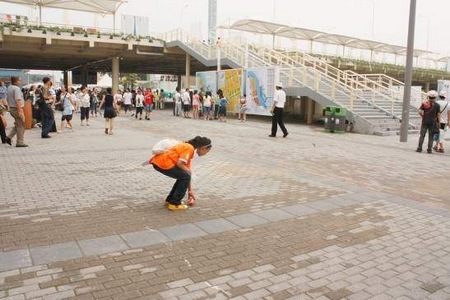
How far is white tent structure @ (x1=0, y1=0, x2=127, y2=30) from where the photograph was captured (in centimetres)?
3450

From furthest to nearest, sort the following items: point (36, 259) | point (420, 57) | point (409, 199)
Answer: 1. point (420, 57)
2. point (409, 199)
3. point (36, 259)

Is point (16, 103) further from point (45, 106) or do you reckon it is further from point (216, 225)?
point (216, 225)

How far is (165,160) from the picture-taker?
5352 mm

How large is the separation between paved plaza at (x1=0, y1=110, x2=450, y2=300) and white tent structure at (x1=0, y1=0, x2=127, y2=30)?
97.3 ft

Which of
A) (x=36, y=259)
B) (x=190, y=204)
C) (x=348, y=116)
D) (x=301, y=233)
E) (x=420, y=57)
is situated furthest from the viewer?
(x=420, y=57)

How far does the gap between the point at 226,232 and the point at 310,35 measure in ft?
152

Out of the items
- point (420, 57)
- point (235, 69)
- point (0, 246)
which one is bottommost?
point (0, 246)

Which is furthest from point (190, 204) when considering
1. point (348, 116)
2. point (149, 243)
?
point (348, 116)

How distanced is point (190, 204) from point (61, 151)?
19.1ft

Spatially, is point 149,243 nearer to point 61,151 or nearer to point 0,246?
point 0,246

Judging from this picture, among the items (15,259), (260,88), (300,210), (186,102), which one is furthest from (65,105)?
(15,259)

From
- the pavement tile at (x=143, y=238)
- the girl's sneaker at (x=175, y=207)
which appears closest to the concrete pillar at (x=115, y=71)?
the girl's sneaker at (x=175, y=207)

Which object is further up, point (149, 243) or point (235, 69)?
point (235, 69)

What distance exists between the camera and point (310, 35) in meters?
48.0
